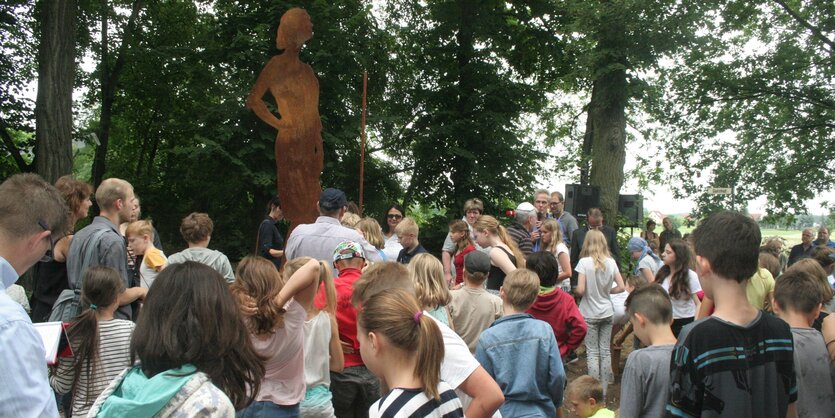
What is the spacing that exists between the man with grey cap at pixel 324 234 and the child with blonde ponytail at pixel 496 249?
107 cm

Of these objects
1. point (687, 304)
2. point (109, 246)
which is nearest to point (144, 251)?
point (109, 246)

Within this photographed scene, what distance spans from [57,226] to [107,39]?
2189cm

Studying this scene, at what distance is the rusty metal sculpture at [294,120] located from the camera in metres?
9.70

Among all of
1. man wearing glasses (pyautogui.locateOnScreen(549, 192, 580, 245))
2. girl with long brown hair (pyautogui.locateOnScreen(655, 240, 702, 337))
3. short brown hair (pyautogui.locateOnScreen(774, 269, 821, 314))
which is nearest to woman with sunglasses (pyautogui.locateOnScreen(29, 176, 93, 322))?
short brown hair (pyautogui.locateOnScreen(774, 269, 821, 314))

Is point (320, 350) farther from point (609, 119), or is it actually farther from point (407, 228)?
point (609, 119)

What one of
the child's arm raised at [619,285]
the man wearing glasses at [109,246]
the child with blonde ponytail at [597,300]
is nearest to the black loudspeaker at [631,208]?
the child's arm raised at [619,285]

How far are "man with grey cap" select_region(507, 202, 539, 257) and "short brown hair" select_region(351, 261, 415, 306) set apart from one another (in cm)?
411

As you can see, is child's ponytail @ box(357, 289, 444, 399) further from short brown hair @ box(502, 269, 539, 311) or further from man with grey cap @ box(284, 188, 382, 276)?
man with grey cap @ box(284, 188, 382, 276)

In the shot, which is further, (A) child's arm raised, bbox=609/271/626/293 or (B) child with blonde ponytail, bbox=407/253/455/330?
(A) child's arm raised, bbox=609/271/626/293

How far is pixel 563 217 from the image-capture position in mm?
9500

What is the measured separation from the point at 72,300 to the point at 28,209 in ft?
7.54

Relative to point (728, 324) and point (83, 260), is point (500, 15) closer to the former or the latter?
point (83, 260)

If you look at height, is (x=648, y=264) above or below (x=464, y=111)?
below

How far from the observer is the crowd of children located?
2.10 meters
